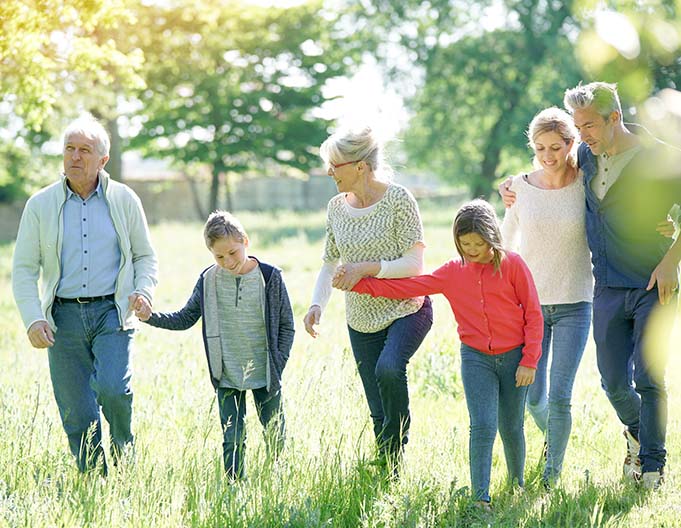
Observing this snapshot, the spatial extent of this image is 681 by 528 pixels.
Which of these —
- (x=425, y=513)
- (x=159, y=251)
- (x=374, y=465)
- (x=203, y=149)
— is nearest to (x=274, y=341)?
(x=374, y=465)

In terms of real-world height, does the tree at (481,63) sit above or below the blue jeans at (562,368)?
above

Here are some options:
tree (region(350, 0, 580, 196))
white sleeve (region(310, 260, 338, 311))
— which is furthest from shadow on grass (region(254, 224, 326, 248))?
white sleeve (region(310, 260, 338, 311))

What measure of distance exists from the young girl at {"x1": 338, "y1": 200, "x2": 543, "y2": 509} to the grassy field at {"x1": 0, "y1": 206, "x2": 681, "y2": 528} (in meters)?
0.33

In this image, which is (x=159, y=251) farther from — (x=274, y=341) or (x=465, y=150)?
(x=465, y=150)

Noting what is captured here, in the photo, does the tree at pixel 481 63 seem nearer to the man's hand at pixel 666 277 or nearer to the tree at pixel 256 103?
the tree at pixel 256 103

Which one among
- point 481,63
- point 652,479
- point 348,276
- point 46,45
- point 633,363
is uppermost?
point 481,63

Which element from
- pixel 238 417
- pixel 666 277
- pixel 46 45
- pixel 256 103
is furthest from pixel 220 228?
pixel 256 103

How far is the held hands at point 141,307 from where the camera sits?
5.11m

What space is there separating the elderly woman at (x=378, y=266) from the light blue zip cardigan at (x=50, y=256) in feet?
3.38

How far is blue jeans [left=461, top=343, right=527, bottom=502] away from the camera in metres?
4.93

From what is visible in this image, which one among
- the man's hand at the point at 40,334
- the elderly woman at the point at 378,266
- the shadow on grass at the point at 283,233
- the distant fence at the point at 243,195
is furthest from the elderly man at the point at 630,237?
the distant fence at the point at 243,195

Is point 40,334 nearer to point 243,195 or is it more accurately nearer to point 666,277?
point 666,277

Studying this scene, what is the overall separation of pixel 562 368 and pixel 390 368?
103 centimetres

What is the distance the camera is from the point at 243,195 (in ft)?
160
